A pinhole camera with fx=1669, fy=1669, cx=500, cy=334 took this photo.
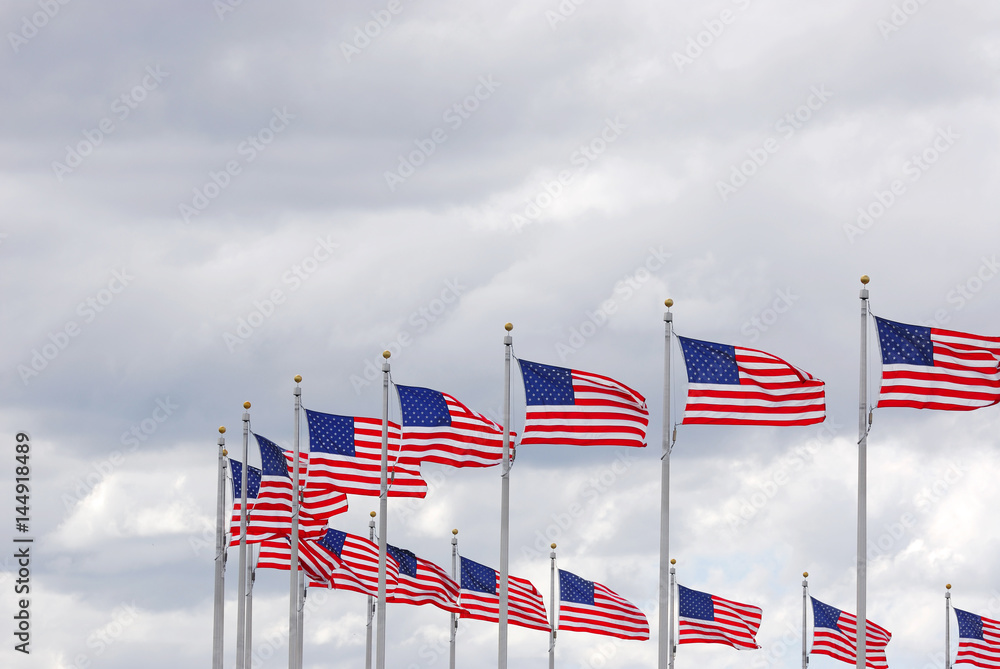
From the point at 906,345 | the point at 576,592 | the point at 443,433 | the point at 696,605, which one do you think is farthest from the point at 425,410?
the point at 696,605

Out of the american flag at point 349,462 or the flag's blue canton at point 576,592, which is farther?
the flag's blue canton at point 576,592

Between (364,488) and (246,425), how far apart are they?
7.30 metres

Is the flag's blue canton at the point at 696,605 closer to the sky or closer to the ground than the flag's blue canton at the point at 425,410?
closer to the ground

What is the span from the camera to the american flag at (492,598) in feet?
205

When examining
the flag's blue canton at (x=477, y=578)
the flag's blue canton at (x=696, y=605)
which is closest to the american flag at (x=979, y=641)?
the flag's blue canton at (x=696, y=605)

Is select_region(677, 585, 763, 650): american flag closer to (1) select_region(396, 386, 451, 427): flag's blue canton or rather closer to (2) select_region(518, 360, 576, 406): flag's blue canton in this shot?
(1) select_region(396, 386, 451, 427): flag's blue canton

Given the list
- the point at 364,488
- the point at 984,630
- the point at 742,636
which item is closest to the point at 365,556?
the point at 364,488

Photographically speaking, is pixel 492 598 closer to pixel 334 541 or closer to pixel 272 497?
pixel 334 541

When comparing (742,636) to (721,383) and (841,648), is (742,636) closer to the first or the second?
(841,648)

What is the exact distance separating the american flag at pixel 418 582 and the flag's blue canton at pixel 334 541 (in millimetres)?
1947

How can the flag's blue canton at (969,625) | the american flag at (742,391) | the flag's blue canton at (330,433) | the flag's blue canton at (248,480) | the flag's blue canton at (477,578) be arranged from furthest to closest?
the flag's blue canton at (969,625)
the flag's blue canton at (477,578)
the flag's blue canton at (248,480)
the flag's blue canton at (330,433)
the american flag at (742,391)

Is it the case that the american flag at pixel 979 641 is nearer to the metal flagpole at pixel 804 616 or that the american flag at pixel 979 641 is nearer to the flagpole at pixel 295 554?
the metal flagpole at pixel 804 616

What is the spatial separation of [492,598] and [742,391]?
22.9 meters

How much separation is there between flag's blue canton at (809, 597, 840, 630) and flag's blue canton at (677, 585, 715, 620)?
5921 mm
